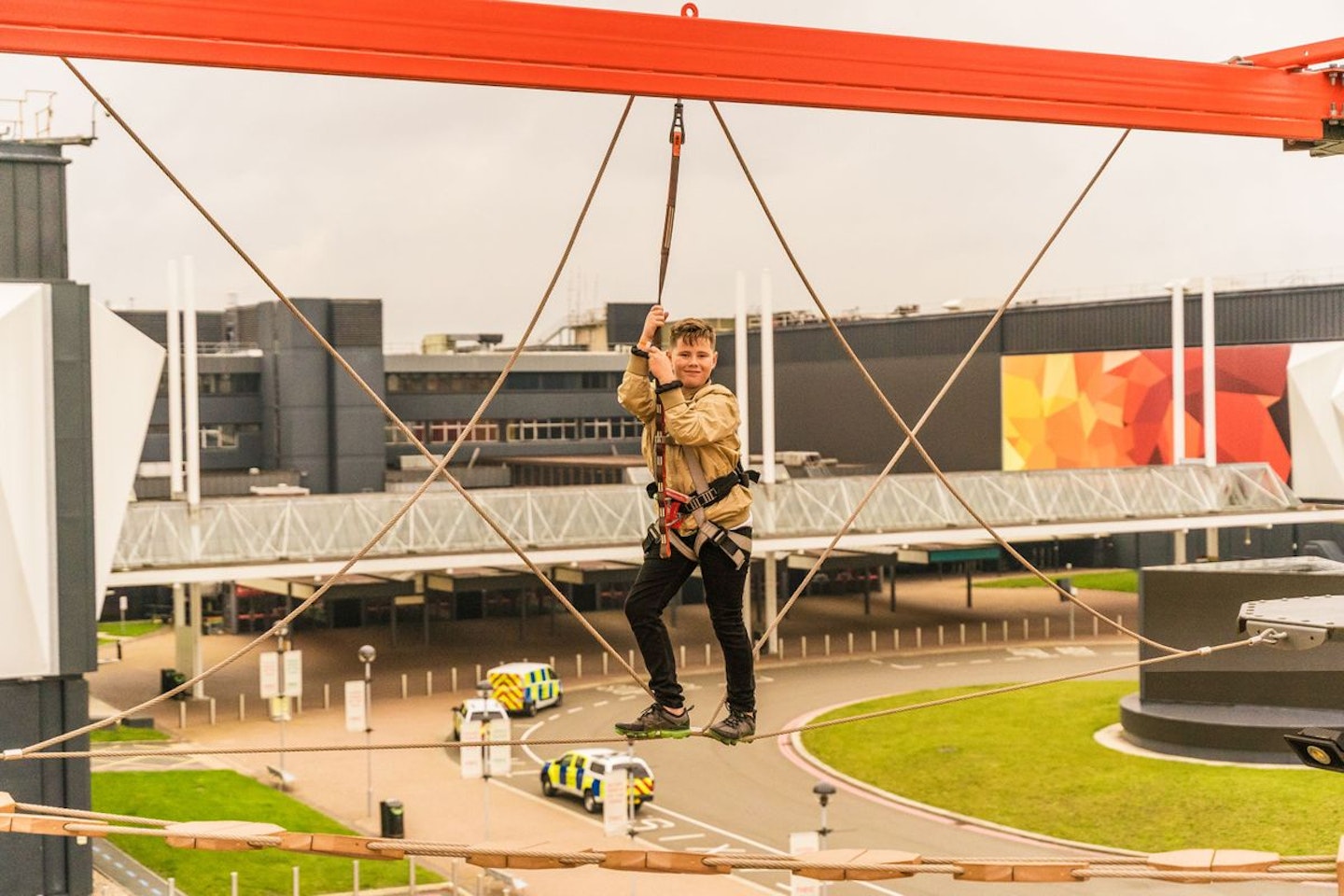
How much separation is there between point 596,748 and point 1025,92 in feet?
74.7

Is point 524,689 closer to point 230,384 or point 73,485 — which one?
point 73,485

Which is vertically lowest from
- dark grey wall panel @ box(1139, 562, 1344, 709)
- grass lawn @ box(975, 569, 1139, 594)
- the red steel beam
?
grass lawn @ box(975, 569, 1139, 594)

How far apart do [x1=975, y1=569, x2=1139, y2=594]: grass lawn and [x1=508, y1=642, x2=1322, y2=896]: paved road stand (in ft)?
53.8

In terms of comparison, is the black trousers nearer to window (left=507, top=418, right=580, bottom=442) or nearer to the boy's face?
the boy's face

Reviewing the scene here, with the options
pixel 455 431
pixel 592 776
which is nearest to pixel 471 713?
pixel 592 776

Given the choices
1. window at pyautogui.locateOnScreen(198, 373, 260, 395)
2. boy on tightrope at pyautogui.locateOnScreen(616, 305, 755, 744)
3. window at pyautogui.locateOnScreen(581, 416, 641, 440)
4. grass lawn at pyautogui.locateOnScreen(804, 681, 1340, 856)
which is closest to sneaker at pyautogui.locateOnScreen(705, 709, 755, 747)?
boy on tightrope at pyautogui.locateOnScreen(616, 305, 755, 744)

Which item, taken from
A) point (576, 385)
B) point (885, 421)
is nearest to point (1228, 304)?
point (885, 421)

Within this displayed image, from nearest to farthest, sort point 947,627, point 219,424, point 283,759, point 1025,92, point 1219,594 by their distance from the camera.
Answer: point 1025,92 < point 1219,594 < point 283,759 < point 947,627 < point 219,424

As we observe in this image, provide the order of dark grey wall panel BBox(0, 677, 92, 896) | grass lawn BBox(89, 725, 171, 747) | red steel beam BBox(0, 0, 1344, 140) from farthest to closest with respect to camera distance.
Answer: grass lawn BBox(89, 725, 171, 747), dark grey wall panel BBox(0, 677, 92, 896), red steel beam BBox(0, 0, 1344, 140)

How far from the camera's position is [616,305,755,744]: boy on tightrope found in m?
8.88

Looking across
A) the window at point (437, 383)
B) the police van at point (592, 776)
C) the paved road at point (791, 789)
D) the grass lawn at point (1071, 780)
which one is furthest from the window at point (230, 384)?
the police van at point (592, 776)

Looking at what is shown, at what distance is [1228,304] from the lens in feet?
196

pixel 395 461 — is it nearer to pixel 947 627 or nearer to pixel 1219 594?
pixel 947 627

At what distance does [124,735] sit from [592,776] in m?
13.3
